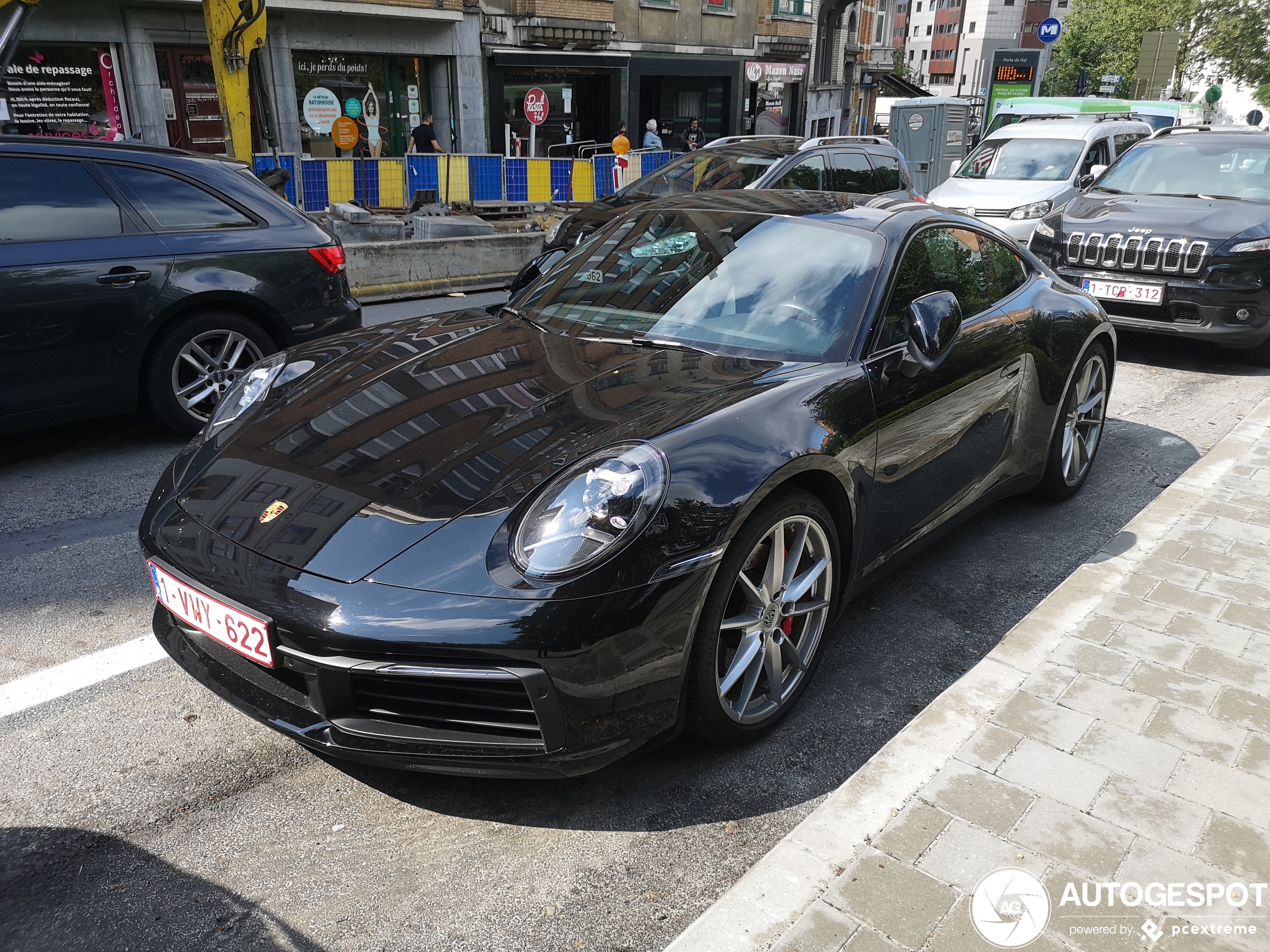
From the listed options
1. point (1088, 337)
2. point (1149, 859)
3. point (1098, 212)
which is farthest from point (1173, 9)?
point (1149, 859)

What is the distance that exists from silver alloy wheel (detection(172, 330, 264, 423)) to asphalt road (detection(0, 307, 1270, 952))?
1737 mm

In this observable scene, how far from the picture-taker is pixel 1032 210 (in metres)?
11.0

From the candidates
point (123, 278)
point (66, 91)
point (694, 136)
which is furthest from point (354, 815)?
point (694, 136)

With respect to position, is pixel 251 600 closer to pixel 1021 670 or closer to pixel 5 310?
pixel 1021 670

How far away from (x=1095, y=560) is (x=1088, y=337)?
4.25 ft

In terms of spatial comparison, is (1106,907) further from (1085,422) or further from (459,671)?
(1085,422)

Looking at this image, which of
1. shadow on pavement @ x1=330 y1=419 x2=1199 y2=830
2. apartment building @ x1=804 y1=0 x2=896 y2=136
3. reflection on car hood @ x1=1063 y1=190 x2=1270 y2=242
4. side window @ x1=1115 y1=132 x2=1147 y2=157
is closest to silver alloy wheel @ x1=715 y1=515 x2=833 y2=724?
shadow on pavement @ x1=330 y1=419 x2=1199 y2=830

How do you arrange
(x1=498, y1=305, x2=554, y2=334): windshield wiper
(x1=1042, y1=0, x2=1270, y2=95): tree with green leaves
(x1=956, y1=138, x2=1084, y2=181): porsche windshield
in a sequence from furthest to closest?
(x1=1042, y1=0, x2=1270, y2=95): tree with green leaves, (x1=956, y1=138, x2=1084, y2=181): porsche windshield, (x1=498, y1=305, x2=554, y2=334): windshield wiper

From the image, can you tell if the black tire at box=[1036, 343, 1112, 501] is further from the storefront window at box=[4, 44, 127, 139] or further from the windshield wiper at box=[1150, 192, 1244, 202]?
the storefront window at box=[4, 44, 127, 139]

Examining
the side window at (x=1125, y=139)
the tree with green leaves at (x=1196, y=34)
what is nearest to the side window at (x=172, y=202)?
the side window at (x=1125, y=139)

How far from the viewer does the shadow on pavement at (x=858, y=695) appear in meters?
2.65

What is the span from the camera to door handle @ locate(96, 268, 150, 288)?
4996mm

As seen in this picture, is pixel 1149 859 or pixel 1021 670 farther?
pixel 1021 670

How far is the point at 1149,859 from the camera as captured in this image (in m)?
2.28
